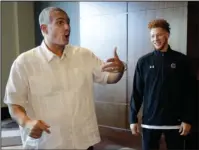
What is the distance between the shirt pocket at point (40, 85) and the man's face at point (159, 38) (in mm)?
467

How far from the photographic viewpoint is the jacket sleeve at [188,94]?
1.12 meters

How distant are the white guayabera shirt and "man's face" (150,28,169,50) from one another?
0.81ft

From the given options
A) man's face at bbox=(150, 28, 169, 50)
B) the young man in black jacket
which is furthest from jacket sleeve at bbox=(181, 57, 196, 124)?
man's face at bbox=(150, 28, 169, 50)

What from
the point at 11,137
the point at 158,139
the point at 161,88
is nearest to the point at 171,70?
the point at 161,88

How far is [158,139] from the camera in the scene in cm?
114

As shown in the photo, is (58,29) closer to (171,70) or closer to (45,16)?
(45,16)

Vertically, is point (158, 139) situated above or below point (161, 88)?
below

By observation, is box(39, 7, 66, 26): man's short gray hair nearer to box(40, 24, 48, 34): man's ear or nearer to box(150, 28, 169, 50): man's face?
box(40, 24, 48, 34): man's ear

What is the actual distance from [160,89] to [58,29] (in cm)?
49

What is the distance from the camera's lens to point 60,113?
1062 mm

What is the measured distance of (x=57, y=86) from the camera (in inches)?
41.7

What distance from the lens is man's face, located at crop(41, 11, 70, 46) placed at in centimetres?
105

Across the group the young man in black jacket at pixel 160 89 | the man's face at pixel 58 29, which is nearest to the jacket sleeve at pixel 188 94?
the young man in black jacket at pixel 160 89

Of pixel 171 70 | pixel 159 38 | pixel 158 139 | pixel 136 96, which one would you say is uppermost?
pixel 159 38
